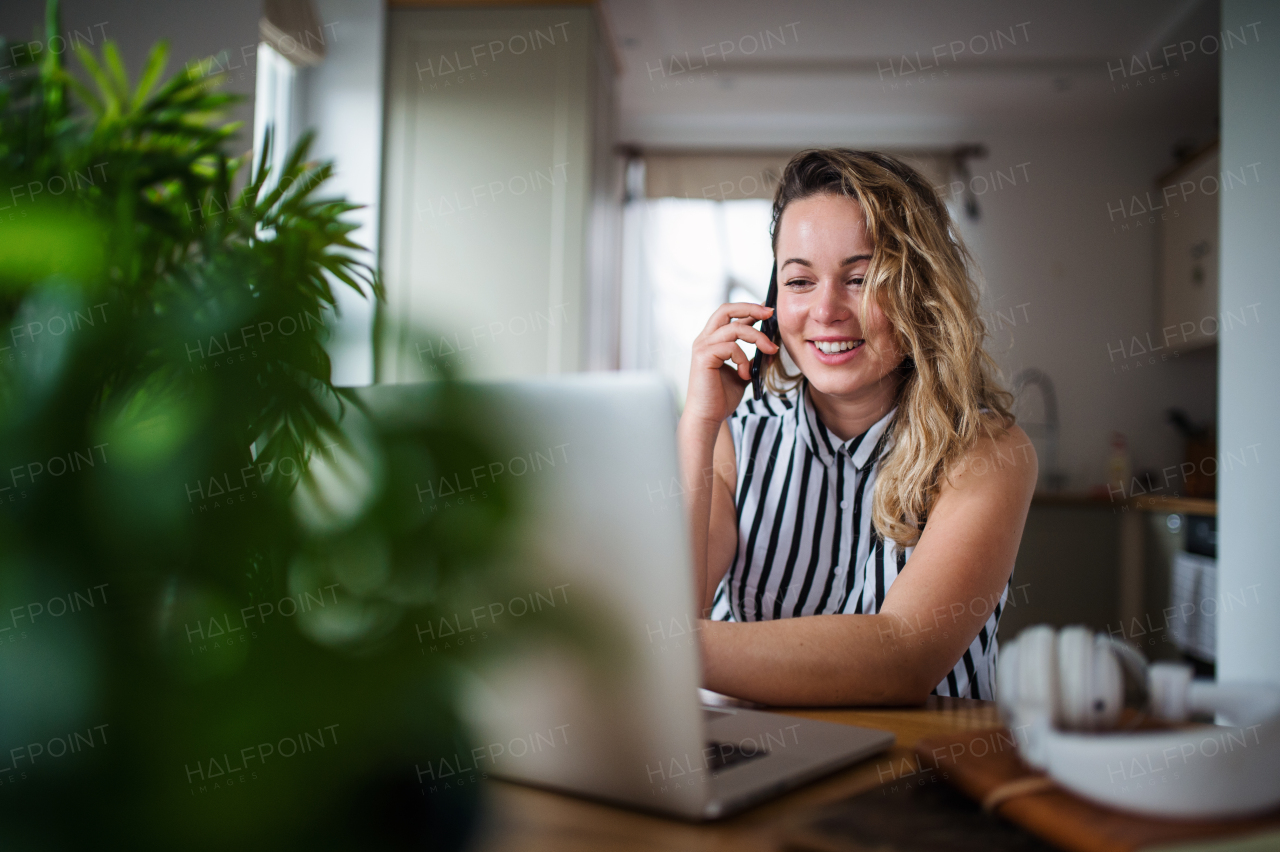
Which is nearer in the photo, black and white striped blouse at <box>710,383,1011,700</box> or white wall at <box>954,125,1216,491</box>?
black and white striped blouse at <box>710,383,1011,700</box>

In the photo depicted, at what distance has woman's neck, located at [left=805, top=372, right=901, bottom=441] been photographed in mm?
1390

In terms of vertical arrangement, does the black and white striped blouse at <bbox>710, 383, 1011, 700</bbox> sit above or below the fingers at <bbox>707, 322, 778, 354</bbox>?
below

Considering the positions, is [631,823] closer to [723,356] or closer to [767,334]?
[723,356]

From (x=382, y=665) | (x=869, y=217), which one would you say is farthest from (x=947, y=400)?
(x=382, y=665)

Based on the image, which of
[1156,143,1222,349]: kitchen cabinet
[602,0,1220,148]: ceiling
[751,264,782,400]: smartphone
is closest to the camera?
[751,264,782,400]: smartphone

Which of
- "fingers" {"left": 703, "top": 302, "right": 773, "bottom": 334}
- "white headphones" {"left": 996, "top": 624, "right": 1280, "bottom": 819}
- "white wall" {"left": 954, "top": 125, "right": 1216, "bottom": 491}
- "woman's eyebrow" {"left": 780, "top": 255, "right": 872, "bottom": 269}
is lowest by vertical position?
"white headphones" {"left": 996, "top": 624, "right": 1280, "bottom": 819}

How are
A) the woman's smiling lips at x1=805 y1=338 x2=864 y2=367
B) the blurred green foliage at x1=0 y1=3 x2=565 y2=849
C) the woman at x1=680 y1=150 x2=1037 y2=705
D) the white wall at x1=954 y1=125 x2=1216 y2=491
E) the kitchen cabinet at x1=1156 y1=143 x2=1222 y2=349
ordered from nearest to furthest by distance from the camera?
the blurred green foliage at x1=0 y1=3 x2=565 y2=849 < the woman at x1=680 y1=150 x2=1037 y2=705 < the woman's smiling lips at x1=805 y1=338 x2=864 y2=367 < the kitchen cabinet at x1=1156 y1=143 x2=1222 y2=349 < the white wall at x1=954 y1=125 x2=1216 y2=491

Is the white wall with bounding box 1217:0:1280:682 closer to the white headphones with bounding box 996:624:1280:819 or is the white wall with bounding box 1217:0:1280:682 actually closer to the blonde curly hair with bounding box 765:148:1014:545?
the blonde curly hair with bounding box 765:148:1014:545

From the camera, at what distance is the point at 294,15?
268cm

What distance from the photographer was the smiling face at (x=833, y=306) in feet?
4.27

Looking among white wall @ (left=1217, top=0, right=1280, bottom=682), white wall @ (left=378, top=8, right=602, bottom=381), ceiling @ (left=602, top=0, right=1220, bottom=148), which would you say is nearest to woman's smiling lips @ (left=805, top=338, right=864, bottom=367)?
white wall @ (left=1217, top=0, right=1280, bottom=682)

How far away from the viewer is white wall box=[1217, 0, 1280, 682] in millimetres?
2031

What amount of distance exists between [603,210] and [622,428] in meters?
3.36

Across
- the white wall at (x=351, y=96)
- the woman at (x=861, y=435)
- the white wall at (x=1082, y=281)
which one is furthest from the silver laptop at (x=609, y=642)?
the white wall at (x=1082, y=281)
